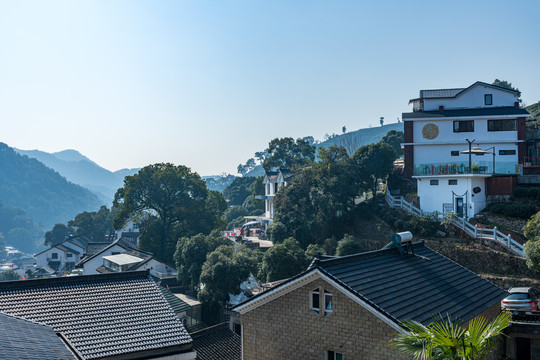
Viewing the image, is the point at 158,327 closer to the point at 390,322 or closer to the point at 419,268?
the point at 390,322

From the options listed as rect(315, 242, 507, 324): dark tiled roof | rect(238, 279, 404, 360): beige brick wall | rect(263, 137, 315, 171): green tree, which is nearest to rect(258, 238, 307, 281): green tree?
rect(315, 242, 507, 324): dark tiled roof

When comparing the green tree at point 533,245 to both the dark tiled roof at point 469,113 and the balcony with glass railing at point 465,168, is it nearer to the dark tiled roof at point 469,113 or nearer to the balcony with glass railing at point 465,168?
the balcony with glass railing at point 465,168

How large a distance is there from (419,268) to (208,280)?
779 inches

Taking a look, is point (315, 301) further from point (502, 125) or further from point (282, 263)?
point (502, 125)

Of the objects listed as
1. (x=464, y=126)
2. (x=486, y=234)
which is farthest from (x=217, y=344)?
(x=464, y=126)

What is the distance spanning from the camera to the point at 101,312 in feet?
49.0

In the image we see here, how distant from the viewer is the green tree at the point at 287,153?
66.1 metres

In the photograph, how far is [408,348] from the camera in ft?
32.7

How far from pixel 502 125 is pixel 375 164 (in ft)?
36.7

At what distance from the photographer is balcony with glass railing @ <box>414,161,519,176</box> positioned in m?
34.1

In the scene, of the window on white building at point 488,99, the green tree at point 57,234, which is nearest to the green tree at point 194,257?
the window on white building at point 488,99

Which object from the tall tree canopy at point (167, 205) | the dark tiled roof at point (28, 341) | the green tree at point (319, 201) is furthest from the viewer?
the tall tree canopy at point (167, 205)

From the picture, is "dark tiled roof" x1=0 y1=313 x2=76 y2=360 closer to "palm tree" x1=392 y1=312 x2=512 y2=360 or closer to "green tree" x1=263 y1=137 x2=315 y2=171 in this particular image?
"palm tree" x1=392 y1=312 x2=512 y2=360

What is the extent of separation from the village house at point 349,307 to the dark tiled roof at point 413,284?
4 cm
